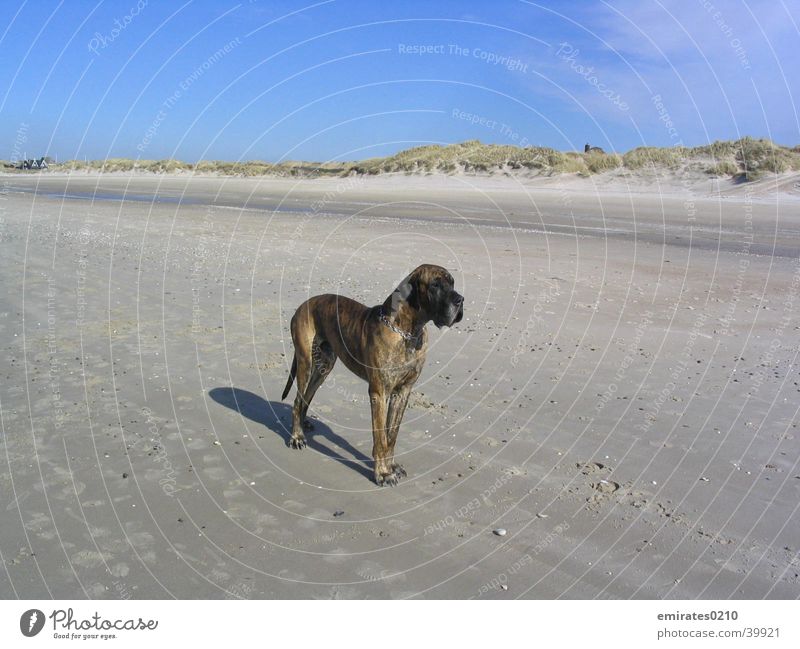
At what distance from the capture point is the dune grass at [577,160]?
43.8m

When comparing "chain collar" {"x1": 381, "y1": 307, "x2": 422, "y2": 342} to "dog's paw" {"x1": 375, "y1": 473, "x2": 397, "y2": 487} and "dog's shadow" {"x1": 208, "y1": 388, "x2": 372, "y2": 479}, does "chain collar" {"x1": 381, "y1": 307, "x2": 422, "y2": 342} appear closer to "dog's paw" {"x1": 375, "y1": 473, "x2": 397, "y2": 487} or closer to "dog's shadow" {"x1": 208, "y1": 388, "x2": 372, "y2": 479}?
"dog's paw" {"x1": 375, "y1": 473, "x2": 397, "y2": 487}

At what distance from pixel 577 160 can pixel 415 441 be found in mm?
45882

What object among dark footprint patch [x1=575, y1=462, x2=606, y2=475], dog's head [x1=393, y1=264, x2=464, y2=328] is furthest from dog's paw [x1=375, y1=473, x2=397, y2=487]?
dark footprint patch [x1=575, y1=462, x2=606, y2=475]

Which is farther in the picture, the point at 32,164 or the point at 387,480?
the point at 32,164

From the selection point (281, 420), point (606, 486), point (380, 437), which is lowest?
point (281, 420)

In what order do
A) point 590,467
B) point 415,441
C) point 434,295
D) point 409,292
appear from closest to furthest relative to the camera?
point 434,295, point 409,292, point 590,467, point 415,441

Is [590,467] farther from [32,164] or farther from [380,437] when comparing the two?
[32,164]

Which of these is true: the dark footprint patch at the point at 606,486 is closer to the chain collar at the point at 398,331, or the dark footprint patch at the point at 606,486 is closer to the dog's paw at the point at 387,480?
the dog's paw at the point at 387,480

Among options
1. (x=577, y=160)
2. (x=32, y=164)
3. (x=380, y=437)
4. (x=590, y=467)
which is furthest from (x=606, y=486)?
(x=32, y=164)

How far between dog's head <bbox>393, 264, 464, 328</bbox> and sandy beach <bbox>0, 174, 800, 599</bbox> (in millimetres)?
1837

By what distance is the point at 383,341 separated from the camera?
6734 mm

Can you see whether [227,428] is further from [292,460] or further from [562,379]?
[562,379]

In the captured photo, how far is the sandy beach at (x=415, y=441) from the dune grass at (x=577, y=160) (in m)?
29.1

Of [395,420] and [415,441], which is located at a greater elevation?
[395,420]
